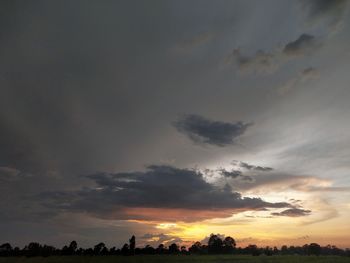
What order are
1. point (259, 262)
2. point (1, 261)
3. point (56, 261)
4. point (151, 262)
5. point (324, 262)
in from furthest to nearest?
point (1, 261) → point (56, 261) → point (151, 262) → point (259, 262) → point (324, 262)

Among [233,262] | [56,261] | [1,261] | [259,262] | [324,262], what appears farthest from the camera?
[1,261]

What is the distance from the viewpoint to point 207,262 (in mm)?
123562

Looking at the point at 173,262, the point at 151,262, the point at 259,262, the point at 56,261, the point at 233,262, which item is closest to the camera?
the point at 259,262

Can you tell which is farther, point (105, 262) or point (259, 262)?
point (105, 262)

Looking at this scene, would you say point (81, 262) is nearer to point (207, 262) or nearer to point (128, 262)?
point (128, 262)

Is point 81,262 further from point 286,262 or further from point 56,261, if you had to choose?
point 286,262

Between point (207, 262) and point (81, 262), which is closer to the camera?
point (207, 262)

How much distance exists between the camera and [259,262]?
113 m

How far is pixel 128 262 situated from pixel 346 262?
83.7 metres

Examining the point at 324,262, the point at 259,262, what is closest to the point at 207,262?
the point at 259,262

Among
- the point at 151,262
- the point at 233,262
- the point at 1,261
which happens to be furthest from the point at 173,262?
the point at 1,261

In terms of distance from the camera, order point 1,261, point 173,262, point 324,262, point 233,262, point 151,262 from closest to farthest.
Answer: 1. point 324,262
2. point 233,262
3. point 173,262
4. point 151,262
5. point 1,261

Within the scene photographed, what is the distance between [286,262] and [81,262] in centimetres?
9102

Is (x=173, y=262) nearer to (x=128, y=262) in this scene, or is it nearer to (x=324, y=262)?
(x=128, y=262)
